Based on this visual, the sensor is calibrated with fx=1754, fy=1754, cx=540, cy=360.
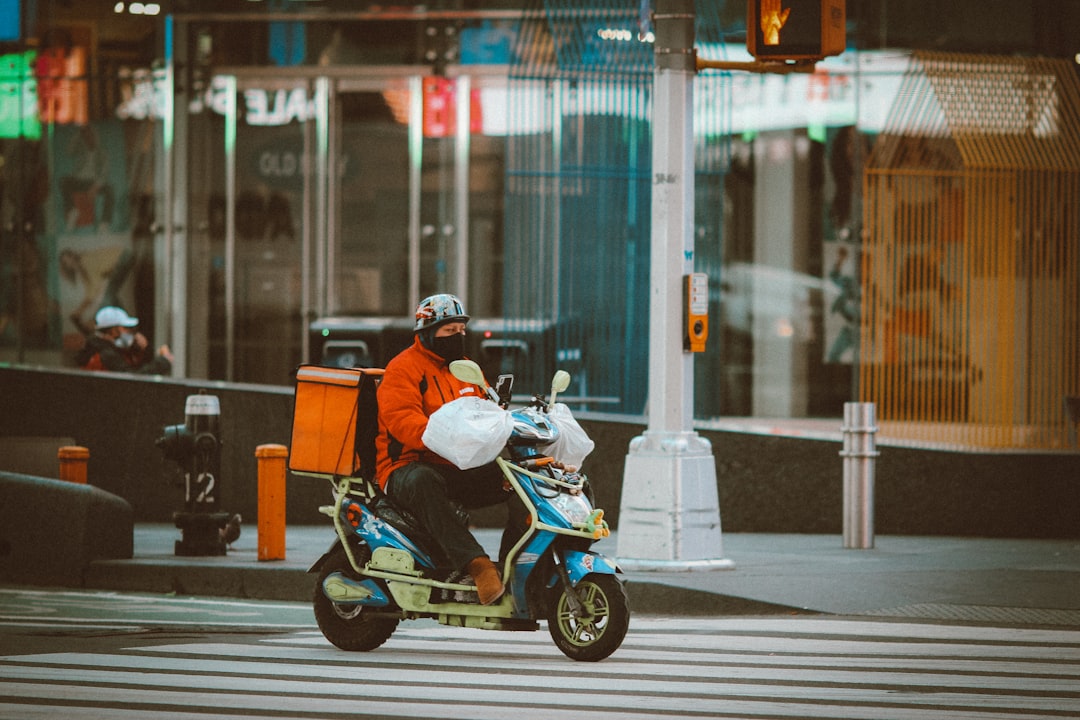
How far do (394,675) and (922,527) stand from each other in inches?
286

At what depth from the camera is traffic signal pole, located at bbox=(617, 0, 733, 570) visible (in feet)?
37.0

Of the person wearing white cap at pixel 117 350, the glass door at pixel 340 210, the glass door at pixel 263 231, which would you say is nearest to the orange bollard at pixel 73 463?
the person wearing white cap at pixel 117 350

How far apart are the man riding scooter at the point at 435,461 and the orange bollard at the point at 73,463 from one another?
15.0ft

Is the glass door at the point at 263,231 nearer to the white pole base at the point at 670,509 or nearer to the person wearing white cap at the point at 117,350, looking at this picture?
the person wearing white cap at the point at 117,350

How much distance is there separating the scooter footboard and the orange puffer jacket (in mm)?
878

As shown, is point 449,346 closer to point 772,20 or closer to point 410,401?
point 410,401

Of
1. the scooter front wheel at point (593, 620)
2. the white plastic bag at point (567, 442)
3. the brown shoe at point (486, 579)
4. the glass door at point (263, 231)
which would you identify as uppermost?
the glass door at point (263, 231)

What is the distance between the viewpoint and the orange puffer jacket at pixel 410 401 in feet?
27.8

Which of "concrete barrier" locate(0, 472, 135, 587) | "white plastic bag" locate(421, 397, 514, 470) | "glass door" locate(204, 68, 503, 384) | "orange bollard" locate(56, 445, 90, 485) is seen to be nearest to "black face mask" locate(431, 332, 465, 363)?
"white plastic bag" locate(421, 397, 514, 470)

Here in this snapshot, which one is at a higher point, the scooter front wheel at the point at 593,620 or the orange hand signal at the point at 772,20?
the orange hand signal at the point at 772,20

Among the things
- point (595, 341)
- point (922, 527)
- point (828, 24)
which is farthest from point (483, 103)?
point (828, 24)

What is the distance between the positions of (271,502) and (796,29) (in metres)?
4.71

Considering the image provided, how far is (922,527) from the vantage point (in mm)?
14195

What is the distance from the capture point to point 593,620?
8172 mm
